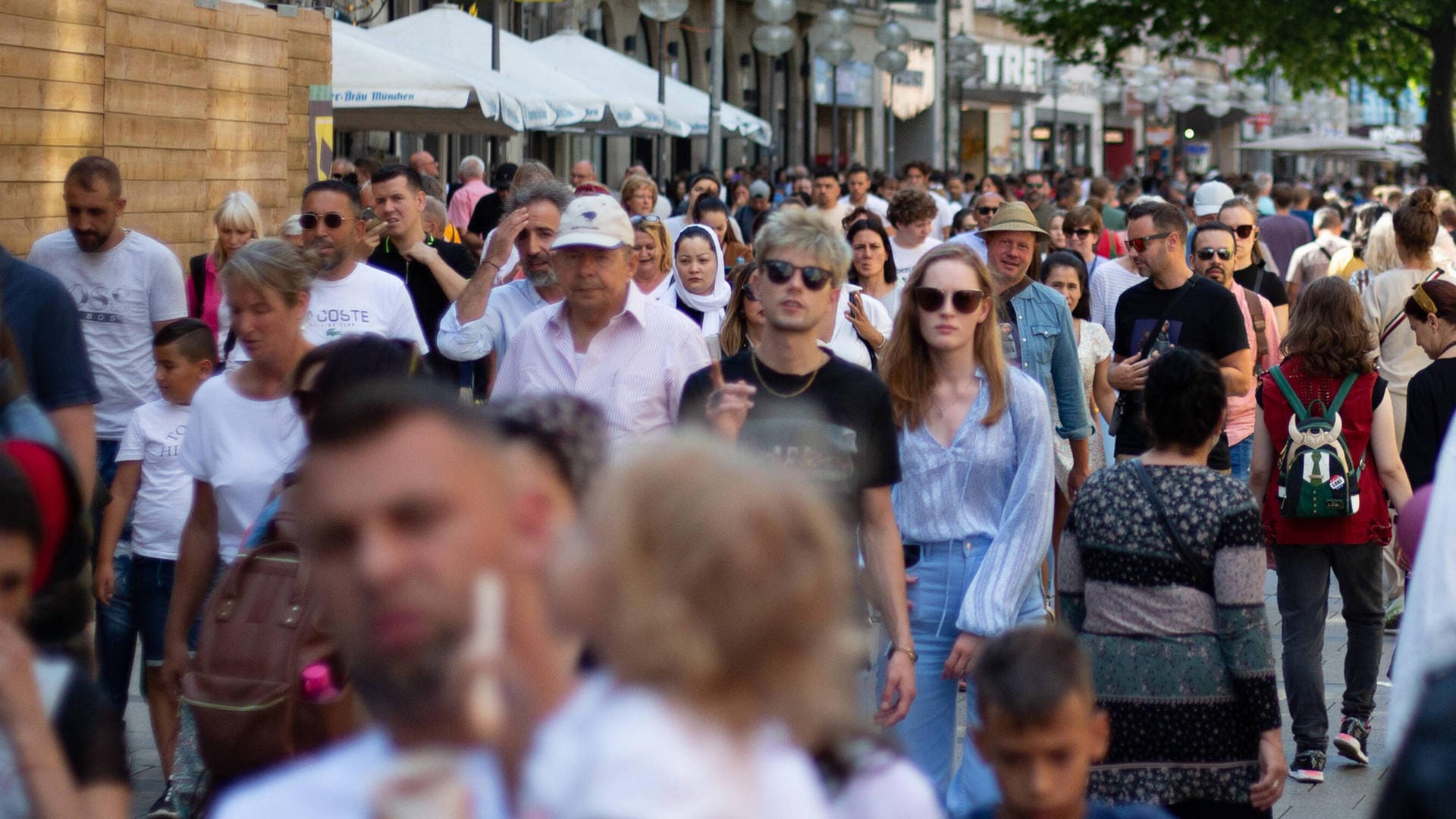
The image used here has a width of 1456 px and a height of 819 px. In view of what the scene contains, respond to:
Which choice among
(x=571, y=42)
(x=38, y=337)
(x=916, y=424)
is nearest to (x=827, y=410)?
(x=916, y=424)

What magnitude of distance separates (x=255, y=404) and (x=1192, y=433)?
223 centimetres

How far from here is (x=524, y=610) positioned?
1.86 m

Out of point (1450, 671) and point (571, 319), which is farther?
point (571, 319)

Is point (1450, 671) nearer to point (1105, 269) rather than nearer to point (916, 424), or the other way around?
point (916, 424)

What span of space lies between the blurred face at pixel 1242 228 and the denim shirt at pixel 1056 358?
3953 millimetres

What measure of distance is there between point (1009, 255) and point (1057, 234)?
18.8ft

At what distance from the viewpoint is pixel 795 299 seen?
4777 millimetres

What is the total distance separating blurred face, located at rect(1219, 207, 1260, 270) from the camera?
441 inches

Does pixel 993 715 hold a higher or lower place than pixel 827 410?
lower

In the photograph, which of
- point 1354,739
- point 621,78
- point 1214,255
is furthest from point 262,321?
point 621,78

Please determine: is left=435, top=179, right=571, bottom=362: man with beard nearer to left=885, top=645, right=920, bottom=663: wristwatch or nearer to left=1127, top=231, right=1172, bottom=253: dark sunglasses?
left=885, top=645, right=920, bottom=663: wristwatch

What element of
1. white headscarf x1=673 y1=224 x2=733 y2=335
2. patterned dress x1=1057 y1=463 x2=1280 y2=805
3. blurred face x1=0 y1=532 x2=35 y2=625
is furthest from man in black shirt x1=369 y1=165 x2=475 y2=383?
blurred face x1=0 y1=532 x2=35 y2=625

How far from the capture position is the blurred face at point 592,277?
5148mm

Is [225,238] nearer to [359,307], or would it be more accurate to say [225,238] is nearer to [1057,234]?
[359,307]
